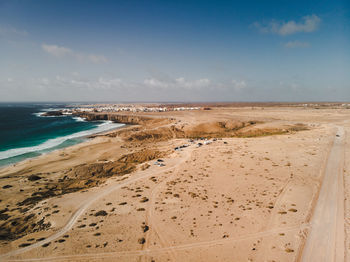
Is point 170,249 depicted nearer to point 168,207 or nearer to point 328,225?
point 168,207

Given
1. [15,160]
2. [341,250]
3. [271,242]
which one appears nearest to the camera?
[341,250]

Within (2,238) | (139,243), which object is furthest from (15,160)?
(139,243)

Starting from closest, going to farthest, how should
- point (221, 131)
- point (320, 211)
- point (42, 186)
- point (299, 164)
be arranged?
point (320, 211), point (42, 186), point (299, 164), point (221, 131)

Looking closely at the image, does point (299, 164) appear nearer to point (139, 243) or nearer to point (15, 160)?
point (139, 243)

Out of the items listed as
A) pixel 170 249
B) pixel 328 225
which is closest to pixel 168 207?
pixel 170 249

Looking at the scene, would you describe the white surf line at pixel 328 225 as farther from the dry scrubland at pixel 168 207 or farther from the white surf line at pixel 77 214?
the white surf line at pixel 77 214
